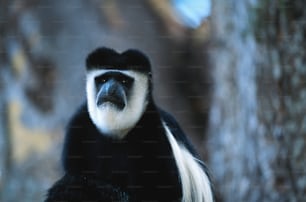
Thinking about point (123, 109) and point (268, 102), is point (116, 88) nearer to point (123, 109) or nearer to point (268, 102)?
point (123, 109)

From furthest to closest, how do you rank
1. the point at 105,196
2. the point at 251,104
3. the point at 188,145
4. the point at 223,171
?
the point at 223,171 < the point at 251,104 < the point at 188,145 < the point at 105,196

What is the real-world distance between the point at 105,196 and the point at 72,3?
2.52 m

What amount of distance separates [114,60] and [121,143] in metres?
0.23

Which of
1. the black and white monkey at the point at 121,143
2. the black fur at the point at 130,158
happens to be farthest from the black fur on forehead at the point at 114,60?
the black fur at the point at 130,158

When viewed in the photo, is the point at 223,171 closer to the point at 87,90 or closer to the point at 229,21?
the point at 229,21

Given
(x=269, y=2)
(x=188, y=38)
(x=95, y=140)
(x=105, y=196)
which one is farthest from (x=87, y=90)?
(x=188, y=38)

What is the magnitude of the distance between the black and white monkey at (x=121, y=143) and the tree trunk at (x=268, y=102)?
765 millimetres

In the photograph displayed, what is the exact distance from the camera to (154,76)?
3805mm

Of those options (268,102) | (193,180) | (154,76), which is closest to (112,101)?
(193,180)

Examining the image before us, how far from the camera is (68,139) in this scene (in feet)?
5.81

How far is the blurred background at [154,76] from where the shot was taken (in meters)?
2.67

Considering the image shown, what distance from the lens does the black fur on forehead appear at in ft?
5.46

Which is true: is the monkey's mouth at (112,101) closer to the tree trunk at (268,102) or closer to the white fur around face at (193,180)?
the white fur around face at (193,180)

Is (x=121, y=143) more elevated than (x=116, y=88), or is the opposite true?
(x=116, y=88)
